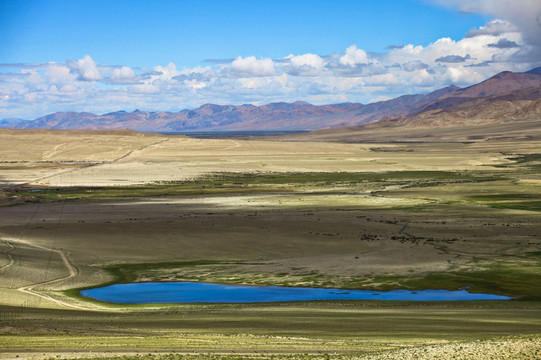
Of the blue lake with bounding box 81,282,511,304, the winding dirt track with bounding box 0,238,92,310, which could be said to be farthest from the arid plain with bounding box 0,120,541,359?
the blue lake with bounding box 81,282,511,304

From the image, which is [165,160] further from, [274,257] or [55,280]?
[55,280]

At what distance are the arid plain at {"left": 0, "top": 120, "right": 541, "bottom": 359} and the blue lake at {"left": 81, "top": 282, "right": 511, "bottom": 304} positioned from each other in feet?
4.50

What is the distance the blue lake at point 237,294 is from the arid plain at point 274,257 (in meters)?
1.37

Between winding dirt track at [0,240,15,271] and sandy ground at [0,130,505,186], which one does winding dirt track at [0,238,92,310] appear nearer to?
winding dirt track at [0,240,15,271]

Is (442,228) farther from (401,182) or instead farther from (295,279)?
(401,182)

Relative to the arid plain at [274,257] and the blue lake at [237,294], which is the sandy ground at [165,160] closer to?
the arid plain at [274,257]

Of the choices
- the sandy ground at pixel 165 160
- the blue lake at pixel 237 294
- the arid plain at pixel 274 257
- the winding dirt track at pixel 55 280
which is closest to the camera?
the arid plain at pixel 274 257

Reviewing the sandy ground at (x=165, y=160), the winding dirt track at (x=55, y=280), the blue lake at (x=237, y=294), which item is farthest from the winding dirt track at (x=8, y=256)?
the sandy ground at (x=165, y=160)

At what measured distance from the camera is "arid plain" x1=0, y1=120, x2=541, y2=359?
2550 cm

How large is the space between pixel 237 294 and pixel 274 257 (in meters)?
10.4

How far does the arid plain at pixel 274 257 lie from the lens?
25.5m

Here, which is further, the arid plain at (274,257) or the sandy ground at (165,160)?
the sandy ground at (165,160)

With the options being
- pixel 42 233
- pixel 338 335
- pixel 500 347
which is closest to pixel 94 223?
pixel 42 233

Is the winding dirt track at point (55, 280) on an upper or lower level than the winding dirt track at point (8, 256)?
lower
